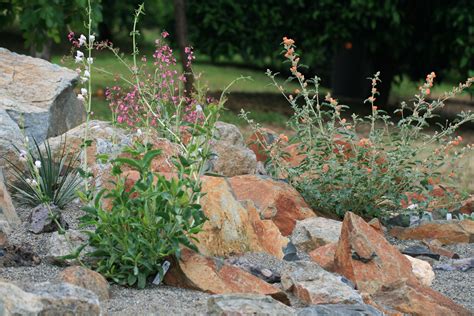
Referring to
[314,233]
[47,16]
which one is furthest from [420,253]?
[47,16]

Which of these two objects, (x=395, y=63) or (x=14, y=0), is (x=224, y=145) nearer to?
(x=14, y=0)

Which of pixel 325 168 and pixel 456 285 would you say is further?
pixel 325 168

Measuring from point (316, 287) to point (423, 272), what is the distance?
0.87 meters

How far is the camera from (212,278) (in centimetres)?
388

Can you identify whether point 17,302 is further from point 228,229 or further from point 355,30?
point 355,30

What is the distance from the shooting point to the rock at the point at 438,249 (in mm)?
5051

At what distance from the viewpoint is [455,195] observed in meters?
6.12

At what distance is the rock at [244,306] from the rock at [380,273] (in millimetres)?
649

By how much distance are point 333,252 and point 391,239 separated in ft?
3.17

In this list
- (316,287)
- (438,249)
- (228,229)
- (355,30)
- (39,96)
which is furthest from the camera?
(355,30)

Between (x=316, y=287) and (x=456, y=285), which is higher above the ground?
(x=316, y=287)

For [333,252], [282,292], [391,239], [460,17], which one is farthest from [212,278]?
[460,17]

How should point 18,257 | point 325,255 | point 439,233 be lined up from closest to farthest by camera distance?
1. point 18,257
2. point 325,255
3. point 439,233

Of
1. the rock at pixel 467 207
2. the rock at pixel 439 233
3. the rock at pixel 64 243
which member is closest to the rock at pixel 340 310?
the rock at pixel 64 243
